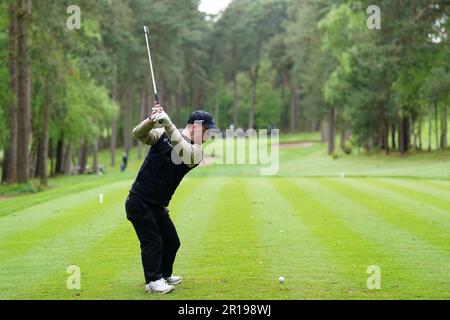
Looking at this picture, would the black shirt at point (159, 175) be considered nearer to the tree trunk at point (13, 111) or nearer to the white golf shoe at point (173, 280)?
the white golf shoe at point (173, 280)

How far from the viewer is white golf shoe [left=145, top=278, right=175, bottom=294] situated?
8453 millimetres

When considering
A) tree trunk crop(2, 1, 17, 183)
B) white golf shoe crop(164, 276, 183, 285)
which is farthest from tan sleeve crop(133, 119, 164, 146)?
tree trunk crop(2, 1, 17, 183)

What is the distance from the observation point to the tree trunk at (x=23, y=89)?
31.7 metres

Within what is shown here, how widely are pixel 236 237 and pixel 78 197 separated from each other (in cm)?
1003

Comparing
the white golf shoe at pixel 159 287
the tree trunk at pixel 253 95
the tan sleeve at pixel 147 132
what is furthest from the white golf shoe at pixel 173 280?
the tree trunk at pixel 253 95

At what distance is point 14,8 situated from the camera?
32.7 metres

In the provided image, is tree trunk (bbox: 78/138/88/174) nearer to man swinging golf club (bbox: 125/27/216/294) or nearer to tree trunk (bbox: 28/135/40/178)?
tree trunk (bbox: 28/135/40/178)

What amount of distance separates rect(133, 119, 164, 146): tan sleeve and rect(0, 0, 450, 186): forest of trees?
24.8 meters

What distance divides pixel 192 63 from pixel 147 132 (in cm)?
8086

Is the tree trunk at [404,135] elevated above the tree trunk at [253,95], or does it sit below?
below

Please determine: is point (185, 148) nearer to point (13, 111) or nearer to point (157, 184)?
point (157, 184)

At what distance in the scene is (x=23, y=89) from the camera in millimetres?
32125

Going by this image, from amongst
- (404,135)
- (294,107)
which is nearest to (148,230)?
(404,135)

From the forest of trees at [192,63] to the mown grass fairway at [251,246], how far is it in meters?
14.4
